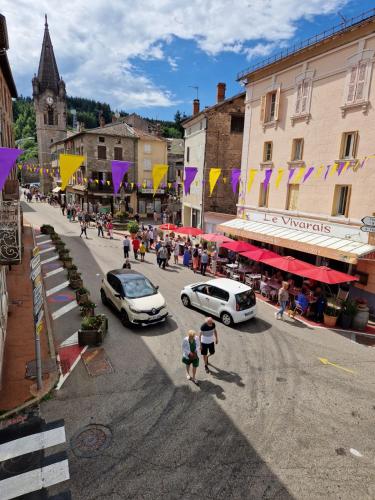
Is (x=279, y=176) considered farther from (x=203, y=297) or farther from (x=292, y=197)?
(x=203, y=297)

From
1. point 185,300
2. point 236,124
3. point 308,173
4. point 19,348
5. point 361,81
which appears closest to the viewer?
point 19,348

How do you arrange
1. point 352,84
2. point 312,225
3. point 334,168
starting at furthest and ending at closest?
point 312,225 < point 334,168 < point 352,84

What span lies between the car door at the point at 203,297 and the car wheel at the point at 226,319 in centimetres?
71

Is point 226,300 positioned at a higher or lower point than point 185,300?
higher

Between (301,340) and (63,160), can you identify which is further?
(63,160)

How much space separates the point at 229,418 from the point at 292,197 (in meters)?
14.0

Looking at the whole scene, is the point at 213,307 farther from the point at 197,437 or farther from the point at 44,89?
the point at 44,89

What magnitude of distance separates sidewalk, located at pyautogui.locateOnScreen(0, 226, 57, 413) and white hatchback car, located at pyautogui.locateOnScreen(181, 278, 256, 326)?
6.09 metres

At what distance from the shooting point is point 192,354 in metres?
8.64

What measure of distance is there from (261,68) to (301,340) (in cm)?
1638

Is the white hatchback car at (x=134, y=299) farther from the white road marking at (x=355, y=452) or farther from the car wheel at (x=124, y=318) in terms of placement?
the white road marking at (x=355, y=452)

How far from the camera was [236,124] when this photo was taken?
29.4 meters

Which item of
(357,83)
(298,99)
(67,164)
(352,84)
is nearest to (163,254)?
(67,164)

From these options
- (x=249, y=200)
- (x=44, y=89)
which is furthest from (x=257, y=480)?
(x=44, y=89)
